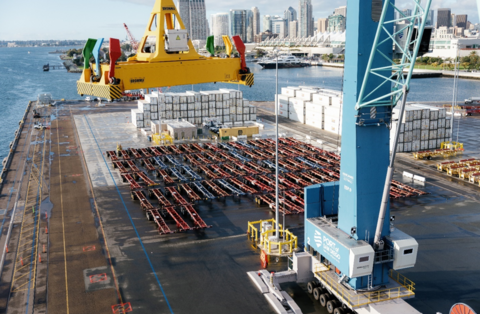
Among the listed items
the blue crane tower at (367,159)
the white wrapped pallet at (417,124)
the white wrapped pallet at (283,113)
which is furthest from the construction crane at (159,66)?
the white wrapped pallet at (283,113)

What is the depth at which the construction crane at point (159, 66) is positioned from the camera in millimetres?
19938

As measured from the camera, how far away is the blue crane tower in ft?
57.5

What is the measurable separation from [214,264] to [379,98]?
41.6ft

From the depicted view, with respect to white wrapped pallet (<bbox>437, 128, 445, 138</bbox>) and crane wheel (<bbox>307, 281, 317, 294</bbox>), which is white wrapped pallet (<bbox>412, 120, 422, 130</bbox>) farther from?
crane wheel (<bbox>307, 281, 317, 294</bbox>)

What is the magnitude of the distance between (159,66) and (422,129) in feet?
122

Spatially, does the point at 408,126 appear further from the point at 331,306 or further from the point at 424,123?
the point at 331,306

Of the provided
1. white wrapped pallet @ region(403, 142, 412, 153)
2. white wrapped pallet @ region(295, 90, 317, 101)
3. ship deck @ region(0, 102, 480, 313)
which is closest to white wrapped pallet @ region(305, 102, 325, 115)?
white wrapped pallet @ region(295, 90, 317, 101)

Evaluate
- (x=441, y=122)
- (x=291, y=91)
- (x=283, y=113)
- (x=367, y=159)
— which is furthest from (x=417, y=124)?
(x=367, y=159)

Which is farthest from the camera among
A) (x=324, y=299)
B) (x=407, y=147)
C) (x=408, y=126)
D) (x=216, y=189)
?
(x=407, y=147)

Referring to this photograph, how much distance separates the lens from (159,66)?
2189 centimetres

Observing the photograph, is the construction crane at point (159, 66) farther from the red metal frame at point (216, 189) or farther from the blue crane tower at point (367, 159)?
the red metal frame at point (216, 189)

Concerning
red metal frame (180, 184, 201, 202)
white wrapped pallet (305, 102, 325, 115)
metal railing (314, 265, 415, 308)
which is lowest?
red metal frame (180, 184, 201, 202)

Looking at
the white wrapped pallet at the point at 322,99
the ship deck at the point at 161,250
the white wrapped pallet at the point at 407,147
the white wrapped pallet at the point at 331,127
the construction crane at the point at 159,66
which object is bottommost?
the ship deck at the point at 161,250

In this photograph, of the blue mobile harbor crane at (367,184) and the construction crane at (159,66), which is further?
the construction crane at (159,66)
